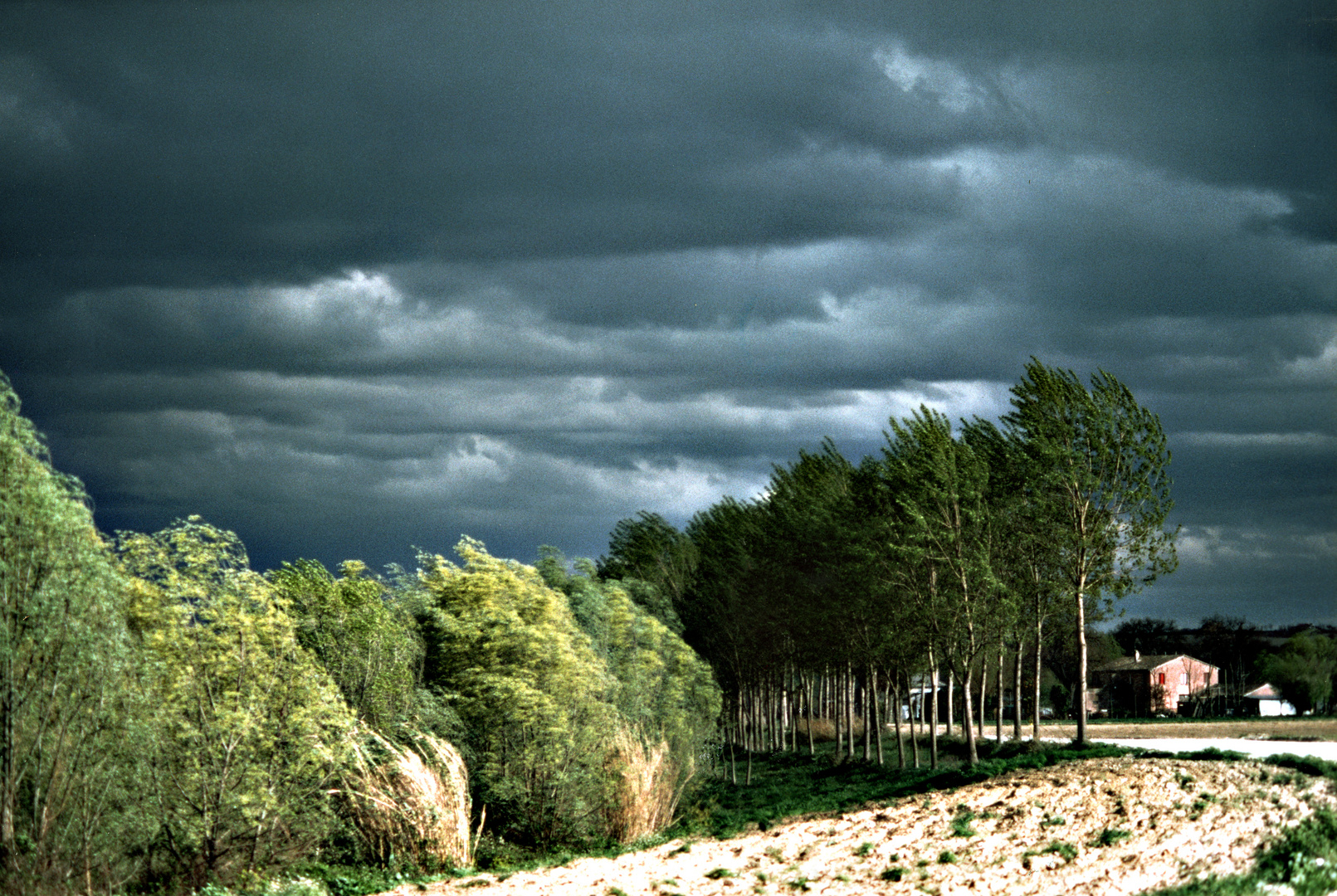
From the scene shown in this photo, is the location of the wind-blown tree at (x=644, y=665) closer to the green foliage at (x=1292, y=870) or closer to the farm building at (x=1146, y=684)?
the green foliage at (x=1292, y=870)

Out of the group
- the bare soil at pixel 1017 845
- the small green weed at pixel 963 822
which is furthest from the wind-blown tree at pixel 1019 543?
the small green weed at pixel 963 822

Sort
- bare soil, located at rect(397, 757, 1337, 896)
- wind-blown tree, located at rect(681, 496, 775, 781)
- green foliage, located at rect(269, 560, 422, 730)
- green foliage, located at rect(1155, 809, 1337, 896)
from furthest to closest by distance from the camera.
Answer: wind-blown tree, located at rect(681, 496, 775, 781) < green foliage, located at rect(269, 560, 422, 730) < bare soil, located at rect(397, 757, 1337, 896) < green foliage, located at rect(1155, 809, 1337, 896)

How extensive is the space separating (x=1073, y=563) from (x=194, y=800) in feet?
84.2

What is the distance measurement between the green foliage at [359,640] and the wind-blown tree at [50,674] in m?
9.63

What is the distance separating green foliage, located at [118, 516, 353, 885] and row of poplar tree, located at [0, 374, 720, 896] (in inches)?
1.4

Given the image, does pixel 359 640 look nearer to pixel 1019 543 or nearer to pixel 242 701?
pixel 242 701

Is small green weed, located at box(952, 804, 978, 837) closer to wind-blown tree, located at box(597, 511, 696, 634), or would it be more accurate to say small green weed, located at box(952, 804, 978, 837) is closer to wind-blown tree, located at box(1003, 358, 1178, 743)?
wind-blown tree, located at box(1003, 358, 1178, 743)

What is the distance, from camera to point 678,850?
24156 mm

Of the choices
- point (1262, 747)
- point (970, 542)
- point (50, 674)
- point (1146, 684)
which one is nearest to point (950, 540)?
point (970, 542)

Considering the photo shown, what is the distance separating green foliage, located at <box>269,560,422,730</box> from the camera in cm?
2897

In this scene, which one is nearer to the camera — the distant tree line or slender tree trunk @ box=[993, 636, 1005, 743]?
slender tree trunk @ box=[993, 636, 1005, 743]

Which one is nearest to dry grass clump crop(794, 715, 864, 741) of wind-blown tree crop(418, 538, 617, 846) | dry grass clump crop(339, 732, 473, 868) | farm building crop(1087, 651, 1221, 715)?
farm building crop(1087, 651, 1221, 715)

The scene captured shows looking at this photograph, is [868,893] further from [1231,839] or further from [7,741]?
[7,741]

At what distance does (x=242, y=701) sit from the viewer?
2183cm
